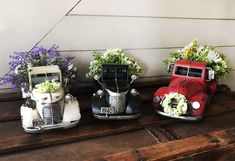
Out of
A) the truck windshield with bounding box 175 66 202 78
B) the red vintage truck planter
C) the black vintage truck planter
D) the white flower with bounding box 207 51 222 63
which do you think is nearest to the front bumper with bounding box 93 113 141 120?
the black vintage truck planter

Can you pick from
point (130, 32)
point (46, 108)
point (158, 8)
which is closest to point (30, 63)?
point (46, 108)

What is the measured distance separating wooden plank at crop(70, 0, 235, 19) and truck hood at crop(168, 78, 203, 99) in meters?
0.35

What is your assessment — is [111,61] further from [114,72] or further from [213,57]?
[213,57]

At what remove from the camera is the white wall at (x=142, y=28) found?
927 millimetres

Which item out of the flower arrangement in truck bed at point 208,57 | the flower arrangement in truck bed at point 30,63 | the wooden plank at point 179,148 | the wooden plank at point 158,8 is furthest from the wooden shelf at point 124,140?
the wooden plank at point 158,8

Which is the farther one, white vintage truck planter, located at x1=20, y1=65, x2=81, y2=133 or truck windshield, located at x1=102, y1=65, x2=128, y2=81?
truck windshield, located at x1=102, y1=65, x2=128, y2=81

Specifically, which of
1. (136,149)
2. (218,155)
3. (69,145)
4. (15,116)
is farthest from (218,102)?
(15,116)

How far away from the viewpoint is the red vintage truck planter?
0.75 metres

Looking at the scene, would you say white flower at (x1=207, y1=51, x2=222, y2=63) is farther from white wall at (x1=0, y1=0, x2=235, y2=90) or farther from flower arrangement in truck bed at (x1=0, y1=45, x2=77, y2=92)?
flower arrangement in truck bed at (x1=0, y1=45, x2=77, y2=92)

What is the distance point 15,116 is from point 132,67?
1.32 ft

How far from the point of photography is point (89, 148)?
0.61 metres

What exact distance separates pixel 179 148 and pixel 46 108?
1.13 feet

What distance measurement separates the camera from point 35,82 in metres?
0.71

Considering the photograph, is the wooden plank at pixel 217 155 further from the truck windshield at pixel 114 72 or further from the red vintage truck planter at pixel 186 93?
the truck windshield at pixel 114 72
